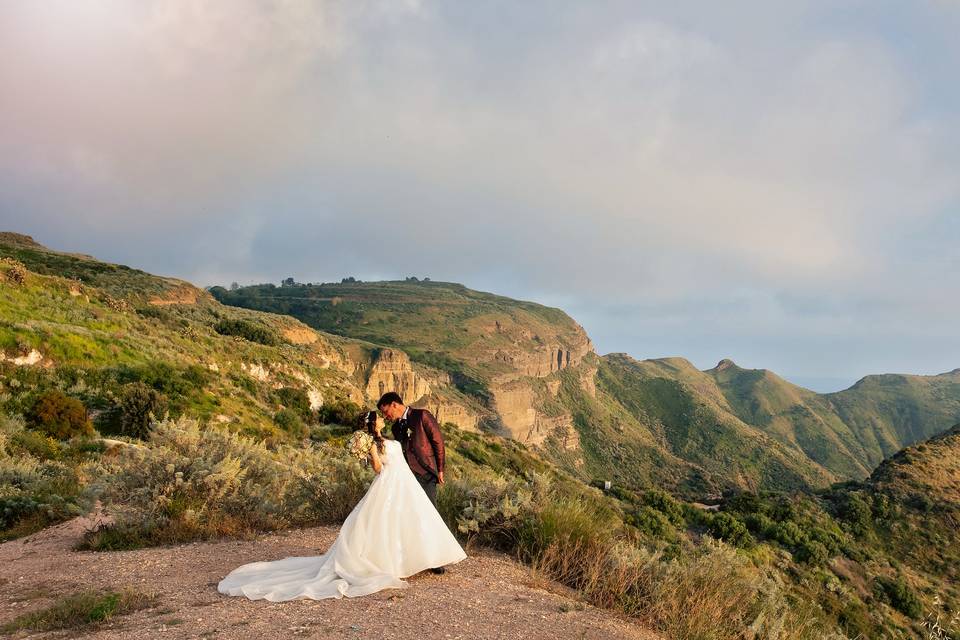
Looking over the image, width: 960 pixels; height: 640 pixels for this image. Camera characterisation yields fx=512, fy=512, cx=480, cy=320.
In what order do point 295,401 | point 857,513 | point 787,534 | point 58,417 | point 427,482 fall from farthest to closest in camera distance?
point 857,513
point 295,401
point 787,534
point 58,417
point 427,482

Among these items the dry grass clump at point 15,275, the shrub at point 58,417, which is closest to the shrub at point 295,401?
the shrub at point 58,417

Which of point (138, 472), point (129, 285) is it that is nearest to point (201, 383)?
point (138, 472)

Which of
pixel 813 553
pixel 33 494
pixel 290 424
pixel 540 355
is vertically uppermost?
pixel 540 355

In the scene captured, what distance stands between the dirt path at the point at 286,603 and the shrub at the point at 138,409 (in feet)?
37.4

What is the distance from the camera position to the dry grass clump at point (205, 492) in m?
7.24

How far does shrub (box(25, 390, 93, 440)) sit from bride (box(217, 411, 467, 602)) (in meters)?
13.4

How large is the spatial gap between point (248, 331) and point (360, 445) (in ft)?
156

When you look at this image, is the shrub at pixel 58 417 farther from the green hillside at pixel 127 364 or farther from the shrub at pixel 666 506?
the shrub at pixel 666 506

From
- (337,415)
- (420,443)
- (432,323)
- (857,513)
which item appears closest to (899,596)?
(857,513)

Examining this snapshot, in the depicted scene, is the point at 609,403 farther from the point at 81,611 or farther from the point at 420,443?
the point at 81,611

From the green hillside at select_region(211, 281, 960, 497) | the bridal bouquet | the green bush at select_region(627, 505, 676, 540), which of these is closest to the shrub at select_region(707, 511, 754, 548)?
the green bush at select_region(627, 505, 676, 540)

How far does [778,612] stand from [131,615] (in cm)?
735

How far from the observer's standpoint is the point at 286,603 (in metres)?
4.94

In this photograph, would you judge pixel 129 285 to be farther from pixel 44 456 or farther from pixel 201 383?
pixel 44 456
